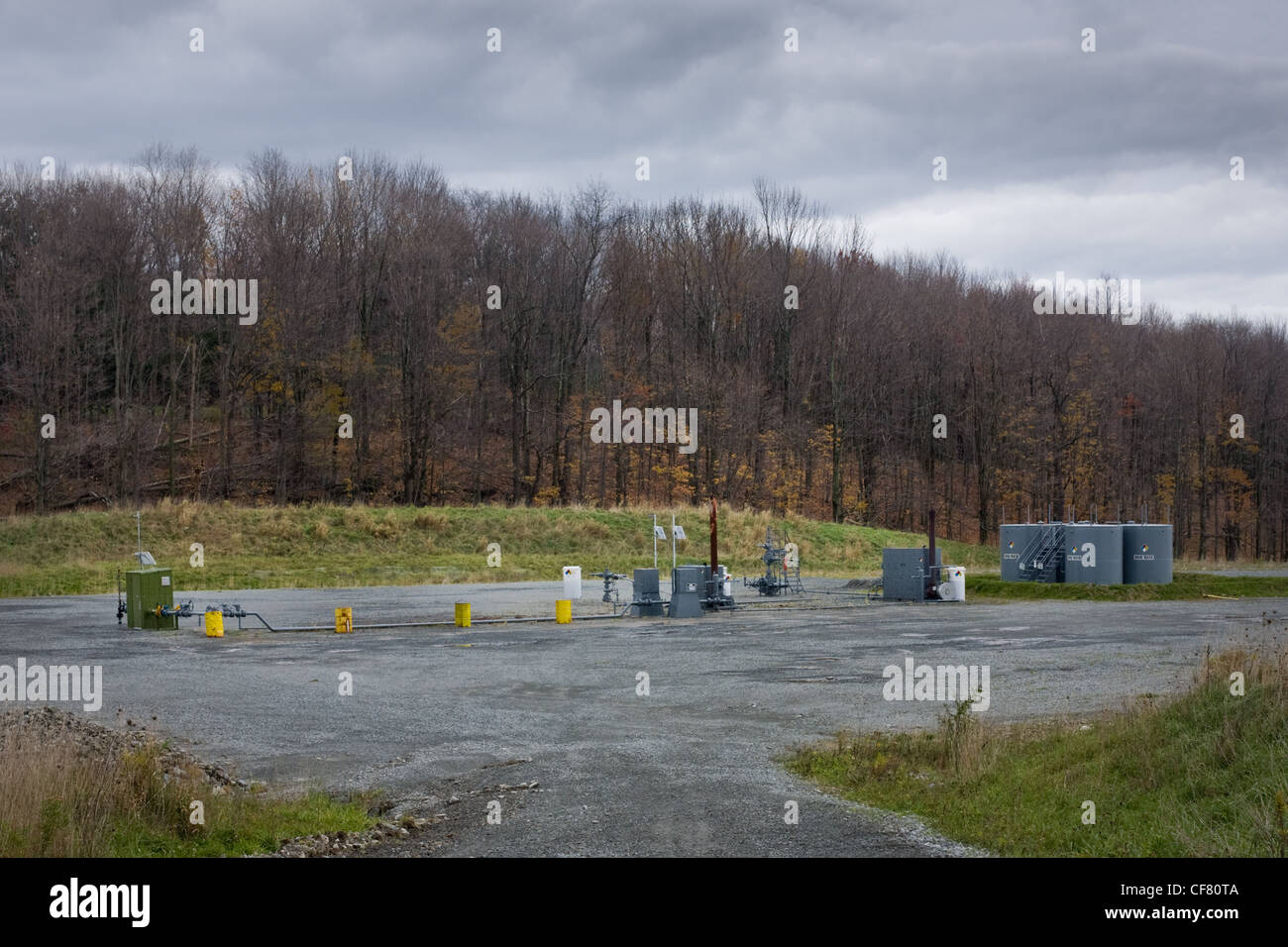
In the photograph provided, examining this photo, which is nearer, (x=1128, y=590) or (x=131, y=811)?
(x=131, y=811)

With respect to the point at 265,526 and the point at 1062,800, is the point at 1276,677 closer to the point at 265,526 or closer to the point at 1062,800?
the point at 1062,800

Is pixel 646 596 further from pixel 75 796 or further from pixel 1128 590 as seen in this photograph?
pixel 75 796

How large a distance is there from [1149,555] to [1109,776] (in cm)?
3065

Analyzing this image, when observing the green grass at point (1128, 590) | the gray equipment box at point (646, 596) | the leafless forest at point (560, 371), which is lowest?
the green grass at point (1128, 590)

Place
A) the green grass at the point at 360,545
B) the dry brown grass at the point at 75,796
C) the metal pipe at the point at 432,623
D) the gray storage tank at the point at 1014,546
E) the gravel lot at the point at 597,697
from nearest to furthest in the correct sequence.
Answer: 1. the dry brown grass at the point at 75,796
2. the gravel lot at the point at 597,697
3. the metal pipe at the point at 432,623
4. the gray storage tank at the point at 1014,546
5. the green grass at the point at 360,545

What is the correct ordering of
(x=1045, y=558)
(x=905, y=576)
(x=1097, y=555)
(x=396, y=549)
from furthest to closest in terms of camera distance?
(x=396, y=549), (x=1045, y=558), (x=1097, y=555), (x=905, y=576)

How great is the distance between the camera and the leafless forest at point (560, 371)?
5853cm

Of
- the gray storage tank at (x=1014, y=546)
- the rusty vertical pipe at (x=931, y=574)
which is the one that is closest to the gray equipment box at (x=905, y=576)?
the rusty vertical pipe at (x=931, y=574)

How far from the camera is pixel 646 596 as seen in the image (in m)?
29.6

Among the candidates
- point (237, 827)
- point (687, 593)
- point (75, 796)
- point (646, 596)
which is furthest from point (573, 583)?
point (75, 796)

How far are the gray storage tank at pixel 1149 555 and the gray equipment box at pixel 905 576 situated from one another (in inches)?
331

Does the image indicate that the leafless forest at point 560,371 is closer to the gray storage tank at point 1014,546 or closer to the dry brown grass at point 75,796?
the gray storage tank at point 1014,546

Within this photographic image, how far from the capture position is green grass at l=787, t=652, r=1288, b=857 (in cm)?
838
